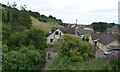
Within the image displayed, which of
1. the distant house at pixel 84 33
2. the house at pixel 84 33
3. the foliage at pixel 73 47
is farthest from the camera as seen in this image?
the distant house at pixel 84 33

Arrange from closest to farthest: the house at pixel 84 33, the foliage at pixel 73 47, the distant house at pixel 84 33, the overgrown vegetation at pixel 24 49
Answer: the overgrown vegetation at pixel 24 49
the foliage at pixel 73 47
the house at pixel 84 33
the distant house at pixel 84 33

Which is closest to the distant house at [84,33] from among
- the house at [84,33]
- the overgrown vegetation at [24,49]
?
the house at [84,33]

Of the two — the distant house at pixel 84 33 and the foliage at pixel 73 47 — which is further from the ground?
the foliage at pixel 73 47

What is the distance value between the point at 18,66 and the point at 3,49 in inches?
67.7

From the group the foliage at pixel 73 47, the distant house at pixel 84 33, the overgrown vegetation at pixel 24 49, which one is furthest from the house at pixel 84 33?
the foliage at pixel 73 47

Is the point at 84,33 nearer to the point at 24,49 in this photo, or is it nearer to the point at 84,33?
the point at 84,33

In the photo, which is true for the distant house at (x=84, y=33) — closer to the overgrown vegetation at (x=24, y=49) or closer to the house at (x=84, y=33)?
the house at (x=84, y=33)

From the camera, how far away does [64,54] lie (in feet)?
41.2

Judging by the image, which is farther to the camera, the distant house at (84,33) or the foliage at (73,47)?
the distant house at (84,33)

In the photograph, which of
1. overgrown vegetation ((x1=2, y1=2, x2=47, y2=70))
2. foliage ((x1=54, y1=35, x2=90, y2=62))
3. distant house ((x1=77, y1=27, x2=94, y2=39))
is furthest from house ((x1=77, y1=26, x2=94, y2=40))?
foliage ((x1=54, y1=35, x2=90, y2=62))

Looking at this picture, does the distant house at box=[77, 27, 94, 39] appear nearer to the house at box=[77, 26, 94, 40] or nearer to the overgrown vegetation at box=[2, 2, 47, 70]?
the house at box=[77, 26, 94, 40]

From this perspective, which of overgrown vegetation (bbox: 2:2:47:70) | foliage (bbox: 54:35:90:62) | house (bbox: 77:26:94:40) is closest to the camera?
overgrown vegetation (bbox: 2:2:47:70)

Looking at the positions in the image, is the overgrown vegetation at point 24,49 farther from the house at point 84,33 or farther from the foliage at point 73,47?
the house at point 84,33

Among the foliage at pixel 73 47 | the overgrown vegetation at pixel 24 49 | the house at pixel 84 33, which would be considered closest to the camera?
the overgrown vegetation at pixel 24 49
